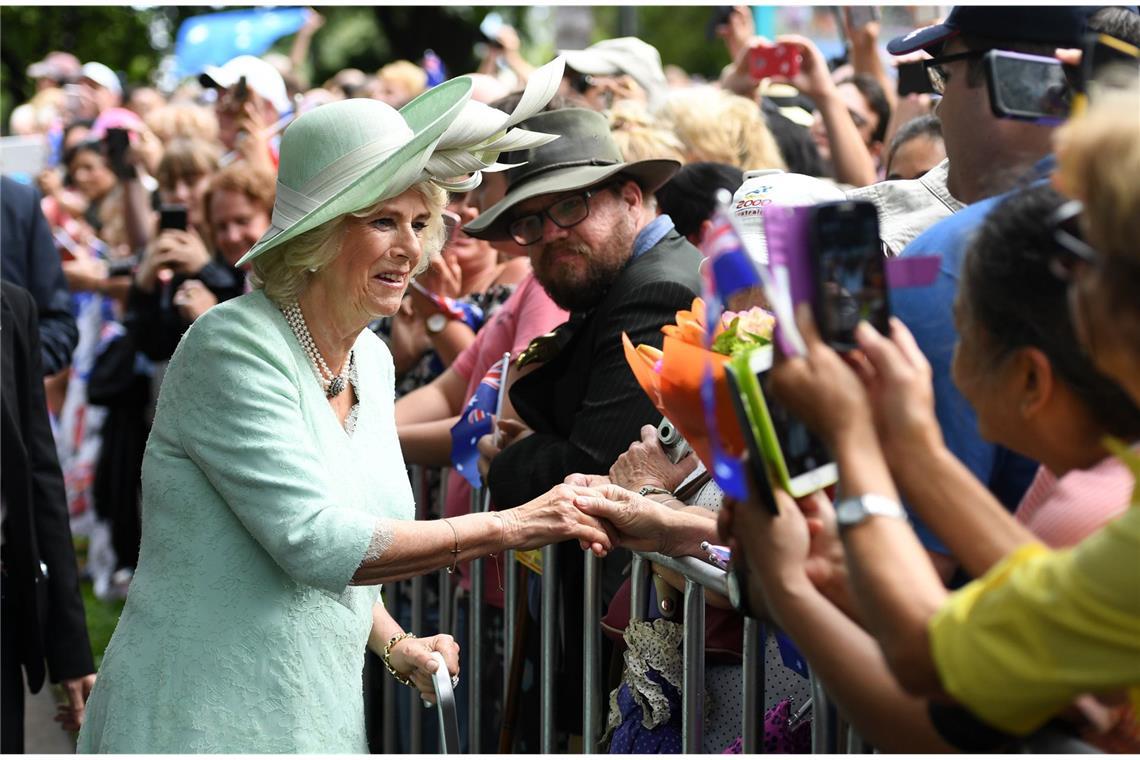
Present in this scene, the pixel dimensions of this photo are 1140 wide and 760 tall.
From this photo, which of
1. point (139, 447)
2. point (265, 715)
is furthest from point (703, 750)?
point (139, 447)

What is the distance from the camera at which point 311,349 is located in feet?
10.3

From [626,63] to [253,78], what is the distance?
2447 millimetres

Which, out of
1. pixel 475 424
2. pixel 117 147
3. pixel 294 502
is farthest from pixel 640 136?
pixel 117 147

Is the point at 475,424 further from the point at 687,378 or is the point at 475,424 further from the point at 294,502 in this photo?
the point at 687,378

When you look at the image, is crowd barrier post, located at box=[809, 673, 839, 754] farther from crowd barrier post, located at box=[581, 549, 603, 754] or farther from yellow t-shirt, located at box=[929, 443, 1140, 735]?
crowd barrier post, located at box=[581, 549, 603, 754]

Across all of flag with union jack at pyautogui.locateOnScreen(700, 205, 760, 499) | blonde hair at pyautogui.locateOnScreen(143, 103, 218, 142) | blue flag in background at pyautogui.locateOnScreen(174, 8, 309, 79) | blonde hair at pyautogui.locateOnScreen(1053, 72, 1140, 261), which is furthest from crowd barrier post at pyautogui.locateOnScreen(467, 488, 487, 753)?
blue flag in background at pyautogui.locateOnScreen(174, 8, 309, 79)

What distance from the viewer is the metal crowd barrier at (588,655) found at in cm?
287

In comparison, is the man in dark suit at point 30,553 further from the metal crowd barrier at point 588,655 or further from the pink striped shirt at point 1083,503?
the pink striped shirt at point 1083,503

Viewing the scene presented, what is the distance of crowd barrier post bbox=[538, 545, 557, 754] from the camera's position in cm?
389

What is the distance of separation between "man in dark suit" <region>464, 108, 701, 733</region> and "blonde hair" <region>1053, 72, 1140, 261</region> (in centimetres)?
224

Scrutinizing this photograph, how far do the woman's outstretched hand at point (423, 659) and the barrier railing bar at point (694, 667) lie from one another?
0.54m

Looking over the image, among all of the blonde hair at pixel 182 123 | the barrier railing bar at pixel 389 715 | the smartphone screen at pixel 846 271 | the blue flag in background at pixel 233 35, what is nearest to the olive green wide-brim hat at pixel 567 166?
the barrier railing bar at pixel 389 715

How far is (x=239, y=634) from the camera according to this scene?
2916 millimetres

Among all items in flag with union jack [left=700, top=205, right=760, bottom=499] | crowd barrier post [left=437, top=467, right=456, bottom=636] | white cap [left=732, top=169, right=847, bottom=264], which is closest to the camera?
flag with union jack [left=700, top=205, right=760, bottom=499]
